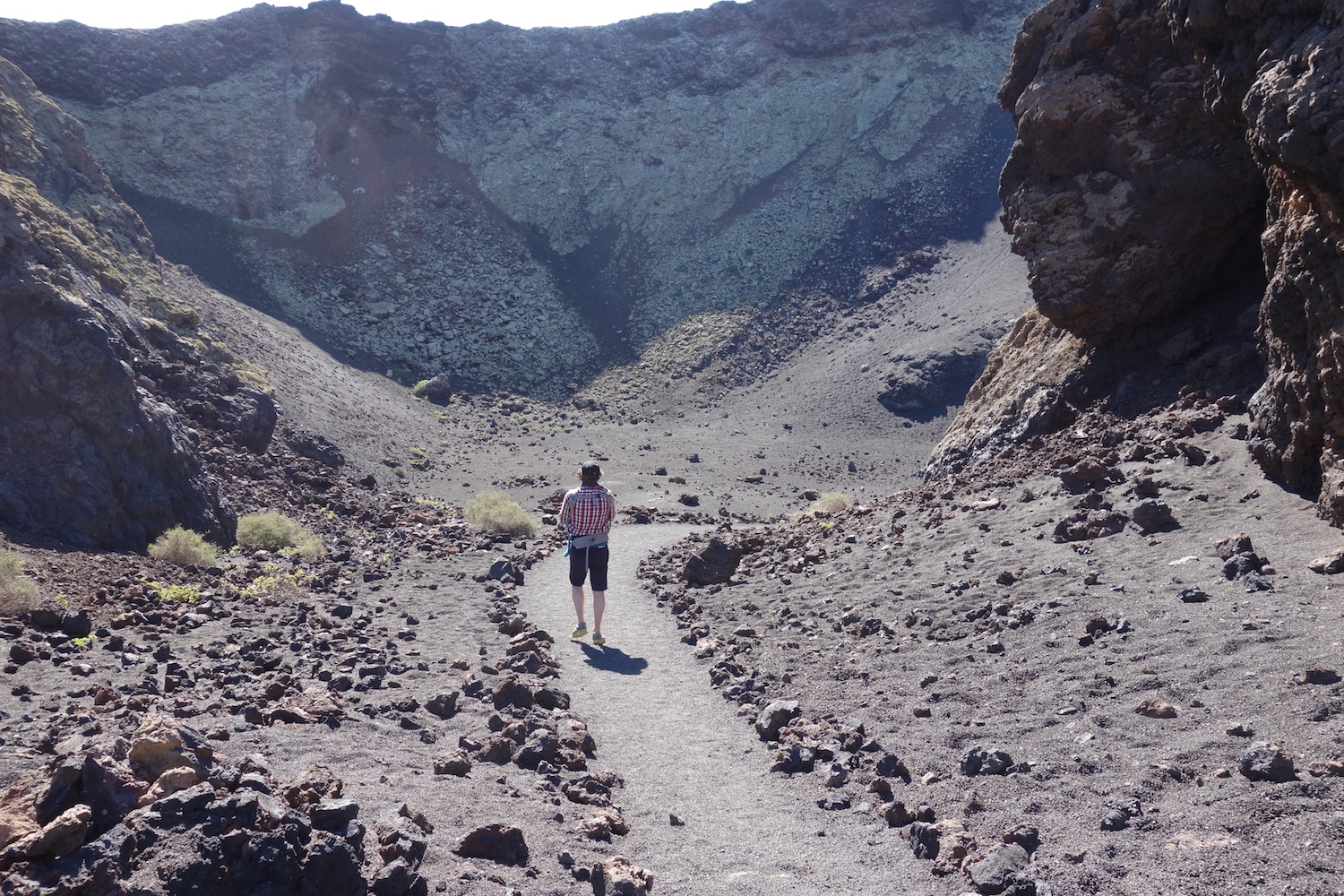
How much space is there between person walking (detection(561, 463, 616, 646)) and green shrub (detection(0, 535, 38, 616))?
4.23 meters

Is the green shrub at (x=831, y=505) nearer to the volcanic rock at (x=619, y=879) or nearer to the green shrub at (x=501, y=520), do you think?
the green shrub at (x=501, y=520)

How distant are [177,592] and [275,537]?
4367 millimetres

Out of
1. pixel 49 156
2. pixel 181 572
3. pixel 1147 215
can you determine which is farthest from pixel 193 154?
pixel 1147 215

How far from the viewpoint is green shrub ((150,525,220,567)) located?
381 inches

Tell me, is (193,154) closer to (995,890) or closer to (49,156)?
(49,156)

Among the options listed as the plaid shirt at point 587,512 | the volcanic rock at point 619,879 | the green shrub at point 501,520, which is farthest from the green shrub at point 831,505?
the volcanic rock at point 619,879

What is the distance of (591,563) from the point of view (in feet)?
27.3

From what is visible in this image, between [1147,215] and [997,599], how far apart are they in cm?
630

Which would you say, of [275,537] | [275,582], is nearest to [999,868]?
[275,582]

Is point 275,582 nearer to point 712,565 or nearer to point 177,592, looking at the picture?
point 177,592

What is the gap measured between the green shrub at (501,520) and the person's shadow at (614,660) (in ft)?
26.9

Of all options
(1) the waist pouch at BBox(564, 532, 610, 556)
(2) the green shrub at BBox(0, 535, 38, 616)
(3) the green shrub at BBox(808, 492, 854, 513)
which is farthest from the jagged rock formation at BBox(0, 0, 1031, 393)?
(2) the green shrub at BBox(0, 535, 38, 616)

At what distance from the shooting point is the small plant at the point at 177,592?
7879 millimetres

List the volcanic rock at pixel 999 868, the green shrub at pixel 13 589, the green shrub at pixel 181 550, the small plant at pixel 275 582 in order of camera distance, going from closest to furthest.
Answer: the volcanic rock at pixel 999 868 < the green shrub at pixel 13 589 < the small plant at pixel 275 582 < the green shrub at pixel 181 550
